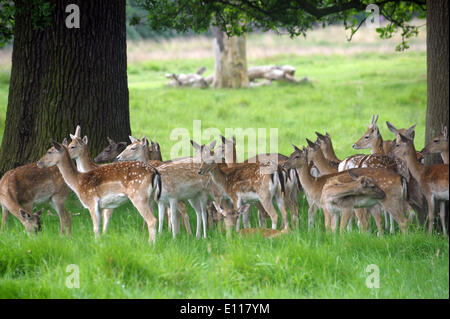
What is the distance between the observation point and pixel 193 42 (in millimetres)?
29906

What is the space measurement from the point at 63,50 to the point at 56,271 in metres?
3.92

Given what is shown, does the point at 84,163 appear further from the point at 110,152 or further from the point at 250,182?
the point at 250,182

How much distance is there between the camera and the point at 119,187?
647 cm

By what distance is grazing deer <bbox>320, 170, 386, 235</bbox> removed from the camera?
20.8 feet

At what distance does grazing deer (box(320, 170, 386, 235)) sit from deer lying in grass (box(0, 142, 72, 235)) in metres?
2.60

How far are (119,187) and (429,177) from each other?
299 centimetres

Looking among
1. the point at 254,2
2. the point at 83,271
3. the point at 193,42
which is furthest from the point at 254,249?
the point at 193,42

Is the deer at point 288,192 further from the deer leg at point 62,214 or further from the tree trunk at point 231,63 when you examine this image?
the tree trunk at point 231,63

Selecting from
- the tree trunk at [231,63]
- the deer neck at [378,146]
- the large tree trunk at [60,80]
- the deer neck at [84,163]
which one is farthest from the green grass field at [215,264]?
the tree trunk at [231,63]

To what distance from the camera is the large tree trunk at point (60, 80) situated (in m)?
8.17

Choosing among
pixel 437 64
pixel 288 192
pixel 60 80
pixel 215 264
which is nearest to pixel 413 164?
pixel 437 64

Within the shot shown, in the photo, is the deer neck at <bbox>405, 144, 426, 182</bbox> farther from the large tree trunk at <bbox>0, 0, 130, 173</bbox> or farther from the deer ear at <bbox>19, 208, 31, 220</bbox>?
the deer ear at <bbox>19, 208, 31, 220</bbox>

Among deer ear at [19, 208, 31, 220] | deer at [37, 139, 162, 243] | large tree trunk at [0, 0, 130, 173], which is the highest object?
large tree trunk at [0, 0, 130, 173]

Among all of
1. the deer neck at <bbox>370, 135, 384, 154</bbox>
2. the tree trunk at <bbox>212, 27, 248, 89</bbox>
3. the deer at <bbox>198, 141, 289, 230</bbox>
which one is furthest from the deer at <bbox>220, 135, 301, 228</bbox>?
the tree trunk at <bbox>212, 27, 248, 89</bbox>
